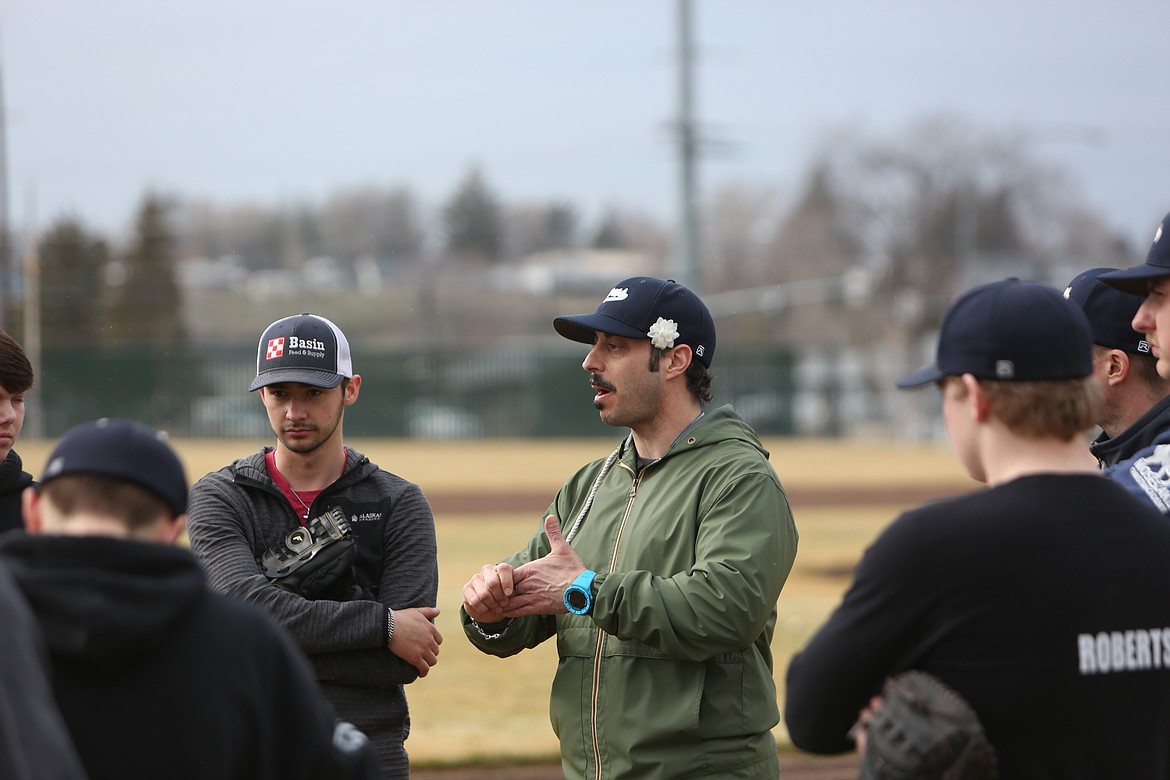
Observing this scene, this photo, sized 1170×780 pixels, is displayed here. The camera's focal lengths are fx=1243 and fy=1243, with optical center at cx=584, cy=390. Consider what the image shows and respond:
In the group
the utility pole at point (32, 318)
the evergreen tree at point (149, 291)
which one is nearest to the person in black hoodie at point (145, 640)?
the utility pole at point (32, 318)

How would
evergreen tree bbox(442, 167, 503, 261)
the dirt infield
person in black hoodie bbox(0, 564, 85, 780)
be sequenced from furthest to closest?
1. evergreen tree bbox(442, 167, 503, 261)
2. the dirt infield
3. person in black hoodie bbox(0, 564, 85, 780)

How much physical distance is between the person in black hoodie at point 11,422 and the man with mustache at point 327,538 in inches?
20.5

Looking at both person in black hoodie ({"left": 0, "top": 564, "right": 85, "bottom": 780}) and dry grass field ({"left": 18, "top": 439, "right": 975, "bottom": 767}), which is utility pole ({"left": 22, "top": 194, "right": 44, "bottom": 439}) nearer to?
dry grass field ({"left": 18, "top": 439, "right": 975, "bottom": 767})

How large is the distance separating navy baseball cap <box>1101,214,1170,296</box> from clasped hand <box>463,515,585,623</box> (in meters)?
1.67

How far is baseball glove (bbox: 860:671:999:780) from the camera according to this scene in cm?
211

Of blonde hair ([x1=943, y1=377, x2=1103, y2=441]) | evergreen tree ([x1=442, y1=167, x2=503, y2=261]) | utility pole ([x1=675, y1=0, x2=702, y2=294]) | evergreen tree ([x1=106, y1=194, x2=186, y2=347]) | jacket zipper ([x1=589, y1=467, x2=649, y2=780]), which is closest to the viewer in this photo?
blonde hair ([x1=943, y1=377, x2=1103, y2=441])

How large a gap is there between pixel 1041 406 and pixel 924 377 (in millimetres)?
323

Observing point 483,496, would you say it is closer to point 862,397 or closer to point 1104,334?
point 1104,334

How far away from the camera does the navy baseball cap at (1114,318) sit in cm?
372

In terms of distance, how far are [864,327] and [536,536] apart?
5591 centimetres

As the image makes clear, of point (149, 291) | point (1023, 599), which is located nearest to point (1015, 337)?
point (1023, 599)

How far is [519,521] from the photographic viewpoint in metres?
22.0

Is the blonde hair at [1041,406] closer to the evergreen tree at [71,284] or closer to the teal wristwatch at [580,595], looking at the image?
the teal wristwatch at [580,595]

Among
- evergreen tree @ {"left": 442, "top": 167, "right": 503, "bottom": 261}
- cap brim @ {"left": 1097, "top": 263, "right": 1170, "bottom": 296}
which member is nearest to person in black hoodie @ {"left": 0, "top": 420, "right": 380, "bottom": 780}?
cap brim @ {"left": 1097, "top": 263, "right": 1170, "bottom": 296}
